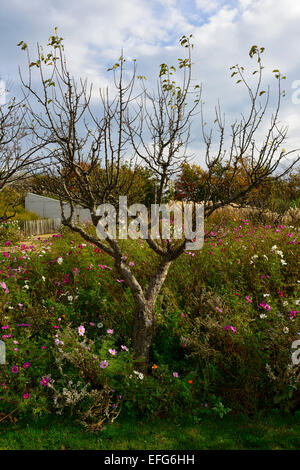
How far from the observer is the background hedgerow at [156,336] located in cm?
352

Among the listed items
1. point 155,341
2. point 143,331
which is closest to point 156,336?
point 155,341

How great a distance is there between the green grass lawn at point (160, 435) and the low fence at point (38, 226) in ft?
50.0

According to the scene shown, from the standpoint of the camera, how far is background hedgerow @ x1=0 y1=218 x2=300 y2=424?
3.52 m

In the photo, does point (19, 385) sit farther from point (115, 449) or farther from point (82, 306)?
point (82, 306)

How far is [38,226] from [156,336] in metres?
16.0

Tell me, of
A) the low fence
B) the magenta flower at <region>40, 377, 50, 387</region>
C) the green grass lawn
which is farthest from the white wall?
the green grass lawn

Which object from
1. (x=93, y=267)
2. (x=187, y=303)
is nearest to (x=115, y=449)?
(x=187, y=303)

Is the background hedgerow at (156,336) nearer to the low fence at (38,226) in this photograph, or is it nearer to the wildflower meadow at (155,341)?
the wildflower meadow at (155,341)

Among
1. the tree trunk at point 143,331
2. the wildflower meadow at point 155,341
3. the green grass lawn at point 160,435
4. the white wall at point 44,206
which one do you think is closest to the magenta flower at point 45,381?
the wildflower meadow at point 155,341

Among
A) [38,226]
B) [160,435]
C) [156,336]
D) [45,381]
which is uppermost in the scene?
[38,226]

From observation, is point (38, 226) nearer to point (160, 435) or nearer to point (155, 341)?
point (155, 341)

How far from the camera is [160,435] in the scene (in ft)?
10.3

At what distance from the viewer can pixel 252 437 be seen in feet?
10.2

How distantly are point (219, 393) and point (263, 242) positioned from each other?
3573 mm
